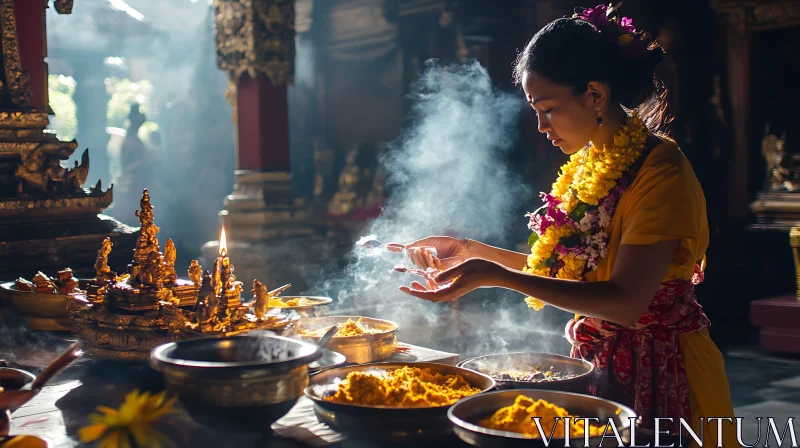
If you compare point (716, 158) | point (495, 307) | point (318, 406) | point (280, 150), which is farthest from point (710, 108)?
point (318, 406)

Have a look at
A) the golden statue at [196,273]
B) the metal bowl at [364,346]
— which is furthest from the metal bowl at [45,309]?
the metal bowl at [364,346]

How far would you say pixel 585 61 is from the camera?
184cm

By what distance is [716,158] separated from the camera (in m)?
7.49

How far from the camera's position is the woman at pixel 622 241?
1.74 meters

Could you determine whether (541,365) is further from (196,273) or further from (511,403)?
(196,273)

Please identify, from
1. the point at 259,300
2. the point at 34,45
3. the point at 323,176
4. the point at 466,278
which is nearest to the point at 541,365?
the point at 466,278

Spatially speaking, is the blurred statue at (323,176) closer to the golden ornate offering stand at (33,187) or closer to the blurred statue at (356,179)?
the blurred statue at (356,179)

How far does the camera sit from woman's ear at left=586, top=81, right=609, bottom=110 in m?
1.86

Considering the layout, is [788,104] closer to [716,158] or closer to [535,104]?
[716,158]

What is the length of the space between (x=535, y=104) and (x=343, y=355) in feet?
2.65

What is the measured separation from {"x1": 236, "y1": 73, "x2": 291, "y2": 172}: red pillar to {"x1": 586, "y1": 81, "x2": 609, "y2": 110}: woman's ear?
751 centimetres

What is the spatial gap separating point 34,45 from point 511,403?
3.77 m

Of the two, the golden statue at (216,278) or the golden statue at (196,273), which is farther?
the golden statue at (196,273)

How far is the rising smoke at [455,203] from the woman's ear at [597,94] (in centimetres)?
446
